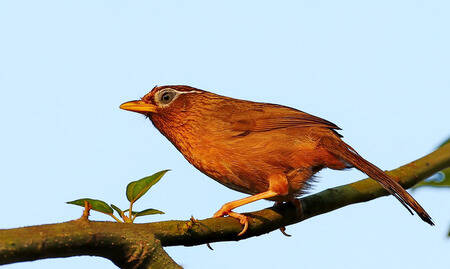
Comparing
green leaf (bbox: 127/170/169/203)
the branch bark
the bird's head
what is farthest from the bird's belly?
green leaf (bbox: 127/170/169/203)

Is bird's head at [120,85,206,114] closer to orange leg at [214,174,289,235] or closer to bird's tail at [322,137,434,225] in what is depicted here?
orange leg at [214,174,289,235]

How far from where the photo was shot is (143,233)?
10.3ft

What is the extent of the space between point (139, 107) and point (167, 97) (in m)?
0.36

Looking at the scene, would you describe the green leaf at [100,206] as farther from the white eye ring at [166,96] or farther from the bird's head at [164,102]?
the white eye ring at [166,96]

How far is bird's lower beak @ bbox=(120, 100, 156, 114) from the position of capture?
5.99 metres

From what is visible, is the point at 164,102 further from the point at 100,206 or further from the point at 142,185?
the point at 100,206

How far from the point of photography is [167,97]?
246 inches

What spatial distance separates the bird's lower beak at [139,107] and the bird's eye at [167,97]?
127 millimetres

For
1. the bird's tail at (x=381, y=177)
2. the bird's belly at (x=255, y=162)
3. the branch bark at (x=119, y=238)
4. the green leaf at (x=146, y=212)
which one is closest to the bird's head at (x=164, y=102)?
the bird's belly at (x=255, y=162)

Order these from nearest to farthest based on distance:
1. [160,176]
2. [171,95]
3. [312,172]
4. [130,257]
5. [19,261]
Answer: [19,261], [130,257], [160,176], [312,172], [171,95]

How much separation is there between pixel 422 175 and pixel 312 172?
0.96m

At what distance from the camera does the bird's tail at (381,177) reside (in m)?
4.70

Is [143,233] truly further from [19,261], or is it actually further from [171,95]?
[171,95]

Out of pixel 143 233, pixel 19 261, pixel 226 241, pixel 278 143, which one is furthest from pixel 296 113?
pixel 19 261
